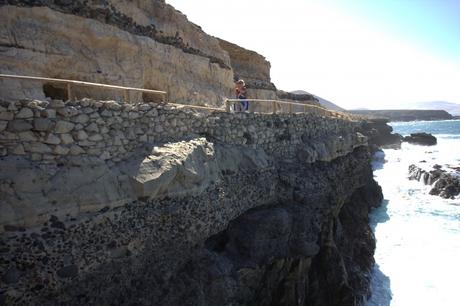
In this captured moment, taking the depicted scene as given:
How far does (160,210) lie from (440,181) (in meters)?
28.1

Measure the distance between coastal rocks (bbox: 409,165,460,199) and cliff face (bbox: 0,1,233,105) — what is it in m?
19.6

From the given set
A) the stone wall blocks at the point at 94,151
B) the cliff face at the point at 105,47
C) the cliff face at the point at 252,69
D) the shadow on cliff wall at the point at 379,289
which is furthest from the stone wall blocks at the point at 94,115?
the cliff face at the point at 252,69

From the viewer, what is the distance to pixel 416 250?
17797 millimetres

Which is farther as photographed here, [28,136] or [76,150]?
[76,150]

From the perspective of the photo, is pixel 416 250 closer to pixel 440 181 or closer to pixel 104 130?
pixel 440 181

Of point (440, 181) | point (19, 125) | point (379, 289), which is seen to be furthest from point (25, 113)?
point (440, 181)

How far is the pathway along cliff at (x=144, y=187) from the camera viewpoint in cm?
680

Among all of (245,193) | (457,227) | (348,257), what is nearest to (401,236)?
(457,227)

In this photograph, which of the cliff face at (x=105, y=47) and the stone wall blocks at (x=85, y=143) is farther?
the cliff face at (x=105, y=47)

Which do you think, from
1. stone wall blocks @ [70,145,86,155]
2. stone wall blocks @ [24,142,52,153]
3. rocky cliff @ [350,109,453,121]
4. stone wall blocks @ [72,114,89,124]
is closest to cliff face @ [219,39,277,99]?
stone wall blocks @ [72,114,89,124]

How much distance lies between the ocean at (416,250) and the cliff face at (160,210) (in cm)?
203

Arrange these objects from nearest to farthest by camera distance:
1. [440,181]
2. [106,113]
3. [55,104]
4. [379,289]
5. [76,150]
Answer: [55,104] → [76,150] → [106,113] → [379,289] → [440,181]

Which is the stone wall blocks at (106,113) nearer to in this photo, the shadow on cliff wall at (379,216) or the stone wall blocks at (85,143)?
the stone wall blocks at (85,143)

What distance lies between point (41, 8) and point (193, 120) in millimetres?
6940
